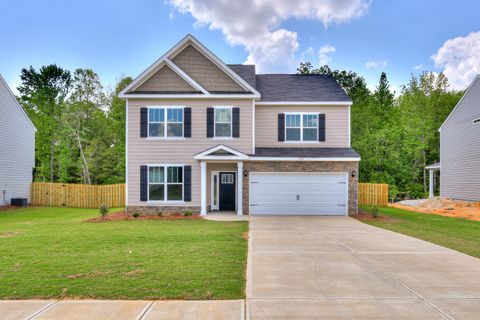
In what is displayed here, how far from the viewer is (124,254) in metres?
7.38

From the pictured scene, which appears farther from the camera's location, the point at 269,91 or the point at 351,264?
the point at 269,91

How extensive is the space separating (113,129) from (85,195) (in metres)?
12.1

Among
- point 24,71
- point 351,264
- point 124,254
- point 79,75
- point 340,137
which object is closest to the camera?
point 351,264

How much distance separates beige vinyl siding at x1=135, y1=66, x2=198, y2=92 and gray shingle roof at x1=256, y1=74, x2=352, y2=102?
168 inches

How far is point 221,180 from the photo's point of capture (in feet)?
54.9

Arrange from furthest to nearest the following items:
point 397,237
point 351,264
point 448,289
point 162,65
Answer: point 162,65, point 397,237, point 351,264, point 448,289

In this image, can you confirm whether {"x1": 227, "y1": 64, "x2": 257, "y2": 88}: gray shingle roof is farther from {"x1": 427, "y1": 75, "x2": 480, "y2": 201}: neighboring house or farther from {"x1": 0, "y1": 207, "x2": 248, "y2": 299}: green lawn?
{"x1": 427, "y1": 75, "x2": 480, "y2": 201}: neighboring house

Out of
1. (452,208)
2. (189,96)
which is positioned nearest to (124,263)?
(189,96)

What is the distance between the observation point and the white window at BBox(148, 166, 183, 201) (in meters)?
15.4

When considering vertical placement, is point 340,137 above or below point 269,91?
below

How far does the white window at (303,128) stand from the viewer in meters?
16.5

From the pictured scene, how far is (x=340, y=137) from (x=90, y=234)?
12.6 meters

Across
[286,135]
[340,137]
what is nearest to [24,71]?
[286,135]

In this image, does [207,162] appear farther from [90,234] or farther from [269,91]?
[90,234]
